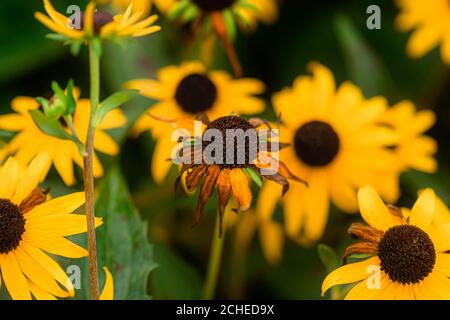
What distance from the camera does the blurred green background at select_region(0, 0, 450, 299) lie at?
147cm

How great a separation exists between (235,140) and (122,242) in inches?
10.4

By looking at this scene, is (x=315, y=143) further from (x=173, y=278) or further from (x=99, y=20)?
(x=99, y=20)

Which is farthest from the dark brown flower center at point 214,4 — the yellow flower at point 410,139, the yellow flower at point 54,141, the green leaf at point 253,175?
the green leaf at point 253,175

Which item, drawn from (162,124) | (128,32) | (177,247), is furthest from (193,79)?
(128,32)

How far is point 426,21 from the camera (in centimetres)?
189

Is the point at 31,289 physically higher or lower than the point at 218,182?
lower

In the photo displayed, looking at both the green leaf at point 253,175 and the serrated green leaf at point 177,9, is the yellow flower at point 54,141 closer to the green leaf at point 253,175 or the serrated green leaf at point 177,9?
the serrated green leaf at point 177,9

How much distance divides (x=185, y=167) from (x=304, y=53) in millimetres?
1024

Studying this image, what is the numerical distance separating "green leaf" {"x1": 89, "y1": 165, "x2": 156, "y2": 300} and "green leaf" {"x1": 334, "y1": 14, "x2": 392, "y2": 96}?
0.74m

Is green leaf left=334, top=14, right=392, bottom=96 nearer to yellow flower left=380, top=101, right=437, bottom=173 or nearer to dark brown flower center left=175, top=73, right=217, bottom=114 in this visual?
yellow flower left=380, top=101, right=437, bottom=173

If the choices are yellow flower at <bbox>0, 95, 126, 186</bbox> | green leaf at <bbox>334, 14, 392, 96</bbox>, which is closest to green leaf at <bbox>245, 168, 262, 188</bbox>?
yellow flower at <bbox>0, 95, 126, 186</bbox>

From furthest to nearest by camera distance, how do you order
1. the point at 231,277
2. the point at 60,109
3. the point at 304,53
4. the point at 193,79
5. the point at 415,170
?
the point at 304,53, the point at 415,170, the point at 231,277, the point at 193,79, the point at 60,109

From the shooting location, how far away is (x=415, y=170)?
173 centimetres

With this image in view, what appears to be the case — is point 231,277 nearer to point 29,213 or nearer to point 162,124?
point 162,124
